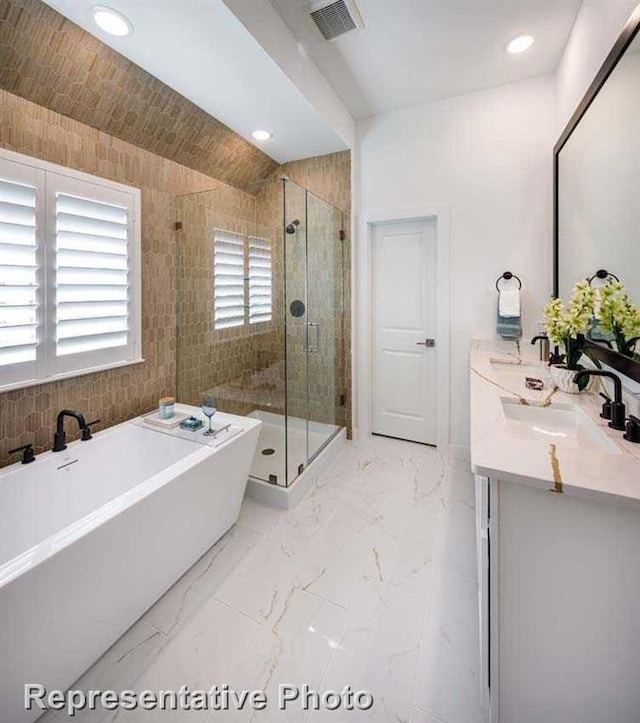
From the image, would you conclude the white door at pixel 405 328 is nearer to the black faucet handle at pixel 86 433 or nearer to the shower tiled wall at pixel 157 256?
the shower tiled wall at pixel 157 256

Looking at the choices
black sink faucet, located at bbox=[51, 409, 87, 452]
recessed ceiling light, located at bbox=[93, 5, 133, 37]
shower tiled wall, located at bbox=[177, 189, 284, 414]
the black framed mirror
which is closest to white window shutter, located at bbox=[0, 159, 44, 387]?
black sink faucet, located at bbox=[51, 409, 87, 452]

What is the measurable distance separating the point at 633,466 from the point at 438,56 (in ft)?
9.13

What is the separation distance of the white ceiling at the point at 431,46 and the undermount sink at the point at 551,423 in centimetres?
225

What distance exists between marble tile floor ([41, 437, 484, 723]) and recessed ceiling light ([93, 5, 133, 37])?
273 centimetres

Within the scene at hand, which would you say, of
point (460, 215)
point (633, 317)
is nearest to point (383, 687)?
point (633, 317)

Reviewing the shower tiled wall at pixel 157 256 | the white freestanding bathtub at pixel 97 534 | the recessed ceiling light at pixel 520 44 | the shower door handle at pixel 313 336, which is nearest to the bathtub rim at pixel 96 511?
the white freestanding bathtub at pixel 97 534

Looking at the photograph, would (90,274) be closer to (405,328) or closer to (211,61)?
(211,61)

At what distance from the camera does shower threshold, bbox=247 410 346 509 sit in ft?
7.94

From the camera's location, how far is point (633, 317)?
4.25 ft

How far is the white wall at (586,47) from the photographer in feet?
5.05

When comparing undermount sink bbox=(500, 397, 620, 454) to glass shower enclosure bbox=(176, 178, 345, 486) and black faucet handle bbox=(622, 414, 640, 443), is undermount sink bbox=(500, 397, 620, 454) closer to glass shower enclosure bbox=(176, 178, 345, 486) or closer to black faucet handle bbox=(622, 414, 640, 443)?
black faucet handle bbox=(622, 414, 640, 443)

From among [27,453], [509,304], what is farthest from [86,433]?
[509,304]

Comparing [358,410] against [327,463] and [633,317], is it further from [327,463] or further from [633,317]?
[633,317]

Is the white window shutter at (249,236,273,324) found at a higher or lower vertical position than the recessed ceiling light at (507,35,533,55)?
lower
